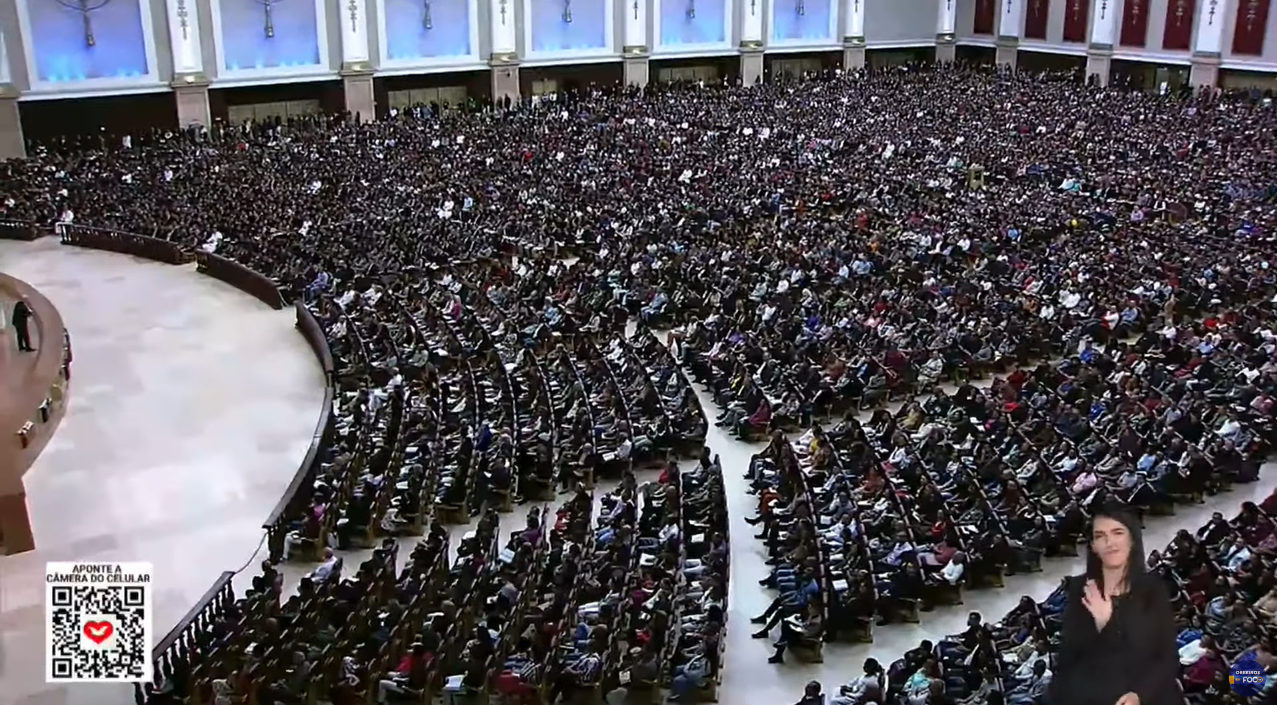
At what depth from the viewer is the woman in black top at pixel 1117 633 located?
2695 millimetres

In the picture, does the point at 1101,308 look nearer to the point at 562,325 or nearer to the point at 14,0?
the point at 562,325

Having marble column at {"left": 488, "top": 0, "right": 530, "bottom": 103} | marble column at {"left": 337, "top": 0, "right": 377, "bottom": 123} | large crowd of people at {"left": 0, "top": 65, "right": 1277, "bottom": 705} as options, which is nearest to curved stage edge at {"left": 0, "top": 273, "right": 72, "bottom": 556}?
large crowd of people at {"left": 0, "top": 65, "right": 1277, "bottom": 705}

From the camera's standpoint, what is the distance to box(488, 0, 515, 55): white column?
146ft

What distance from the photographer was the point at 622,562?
11031mm

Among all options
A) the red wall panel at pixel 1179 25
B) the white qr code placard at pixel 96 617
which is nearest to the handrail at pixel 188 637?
the white qr code placard at pixel 96 617

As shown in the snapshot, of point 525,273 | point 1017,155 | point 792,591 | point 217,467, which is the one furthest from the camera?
point 1017,155

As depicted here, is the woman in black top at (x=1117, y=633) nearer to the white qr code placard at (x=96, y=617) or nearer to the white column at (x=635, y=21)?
the white qr code placard at (x=96, y=617)

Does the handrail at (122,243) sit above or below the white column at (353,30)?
below

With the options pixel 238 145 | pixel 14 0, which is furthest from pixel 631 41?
pixel 14 0

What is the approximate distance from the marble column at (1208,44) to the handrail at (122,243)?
37064 millimetres

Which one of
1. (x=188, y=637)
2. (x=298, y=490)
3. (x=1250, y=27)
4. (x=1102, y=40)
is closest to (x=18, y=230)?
(x=298, y=490)

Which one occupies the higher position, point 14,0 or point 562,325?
point 14,0

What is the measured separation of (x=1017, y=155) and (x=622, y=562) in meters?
23.3

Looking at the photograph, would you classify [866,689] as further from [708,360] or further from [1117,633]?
[708,360]
